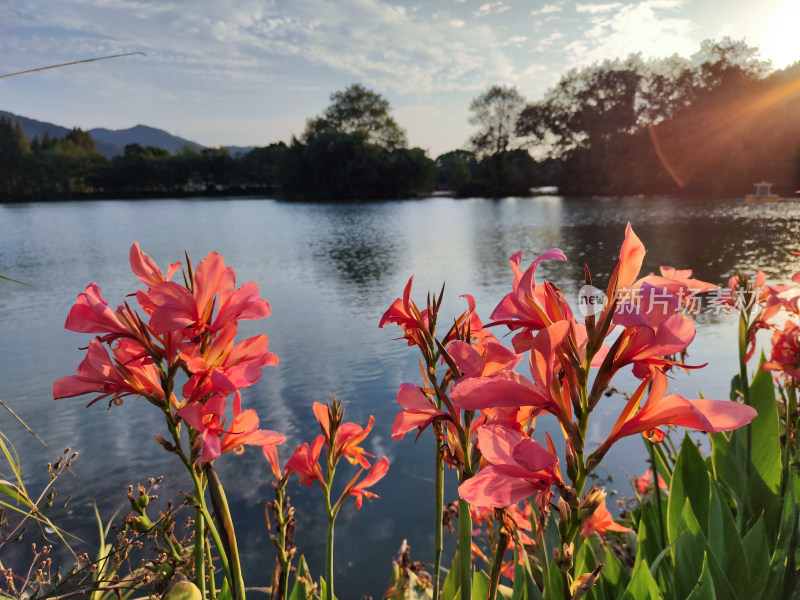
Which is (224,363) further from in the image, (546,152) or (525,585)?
(546,152)

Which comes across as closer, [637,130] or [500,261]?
[500,261]

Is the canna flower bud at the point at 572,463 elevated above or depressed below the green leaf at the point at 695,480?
above

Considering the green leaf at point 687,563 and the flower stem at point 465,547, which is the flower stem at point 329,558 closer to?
the flower stem at point 465,547

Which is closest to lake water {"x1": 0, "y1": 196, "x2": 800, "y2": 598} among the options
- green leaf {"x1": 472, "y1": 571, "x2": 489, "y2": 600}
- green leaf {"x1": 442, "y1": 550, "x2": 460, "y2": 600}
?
green leaf {"x1": 442, "y1": 550, "x2": 460, "y2": 600}

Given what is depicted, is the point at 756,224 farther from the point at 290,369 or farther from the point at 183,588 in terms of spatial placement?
the point at 183,588

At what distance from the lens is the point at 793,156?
26.3 meters

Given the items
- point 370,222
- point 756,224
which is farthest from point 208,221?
point 756,224

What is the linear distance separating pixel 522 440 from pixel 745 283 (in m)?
1.32

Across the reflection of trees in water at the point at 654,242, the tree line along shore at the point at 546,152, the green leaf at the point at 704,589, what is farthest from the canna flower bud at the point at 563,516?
the tree line along shore at the point at 546,152

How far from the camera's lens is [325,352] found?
5223 millimetres

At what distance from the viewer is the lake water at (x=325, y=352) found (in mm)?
2828

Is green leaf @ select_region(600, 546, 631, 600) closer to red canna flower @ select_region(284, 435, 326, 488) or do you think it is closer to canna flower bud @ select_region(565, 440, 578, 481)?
red canna flower @ select_region(284, 435, 326, 488)

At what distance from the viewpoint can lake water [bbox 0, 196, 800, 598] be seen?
9.28 ft

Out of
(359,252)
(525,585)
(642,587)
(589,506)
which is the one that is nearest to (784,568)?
(642,587)
